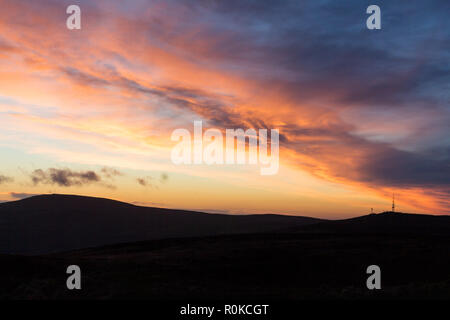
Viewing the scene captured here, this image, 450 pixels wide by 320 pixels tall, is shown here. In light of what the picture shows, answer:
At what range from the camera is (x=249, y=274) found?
132 ft

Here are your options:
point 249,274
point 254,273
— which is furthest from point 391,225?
point 249,274

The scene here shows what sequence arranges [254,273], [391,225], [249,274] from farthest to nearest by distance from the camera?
[391,225] < [254,273] < [249,274]

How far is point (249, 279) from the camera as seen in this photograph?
38.6 metres

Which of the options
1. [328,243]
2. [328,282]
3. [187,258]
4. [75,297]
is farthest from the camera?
[328,243]

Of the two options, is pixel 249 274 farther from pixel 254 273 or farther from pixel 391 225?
pixel 391 225

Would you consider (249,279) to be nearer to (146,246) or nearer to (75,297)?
(75,297)

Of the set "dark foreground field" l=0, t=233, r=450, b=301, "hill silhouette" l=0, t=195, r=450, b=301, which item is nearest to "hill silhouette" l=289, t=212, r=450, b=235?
"hill silhouette" l=0, t=195, r=450, b=301

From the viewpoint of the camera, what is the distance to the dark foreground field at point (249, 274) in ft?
103

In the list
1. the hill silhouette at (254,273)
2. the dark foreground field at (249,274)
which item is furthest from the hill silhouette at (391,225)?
the dark foreground field at (249,274)

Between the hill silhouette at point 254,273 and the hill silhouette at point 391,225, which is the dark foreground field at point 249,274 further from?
the hill silhouette at point 391,225

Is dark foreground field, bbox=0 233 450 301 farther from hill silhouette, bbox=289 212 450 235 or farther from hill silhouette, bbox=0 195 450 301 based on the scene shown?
hill silhouette, bbox=289 212 450 235

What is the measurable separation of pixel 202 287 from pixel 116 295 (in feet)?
22.0
